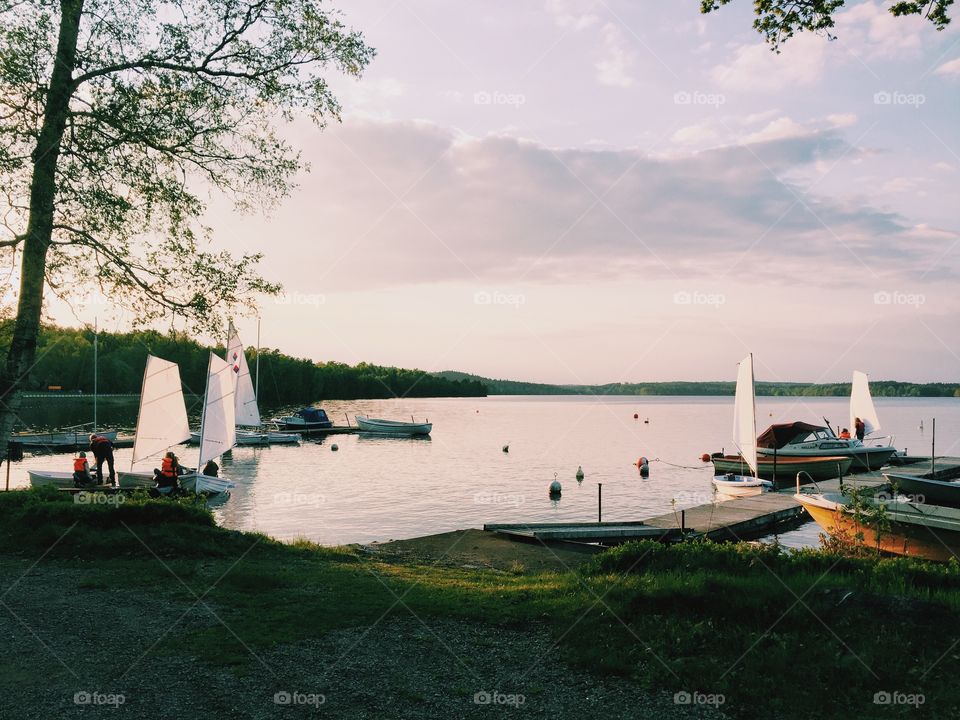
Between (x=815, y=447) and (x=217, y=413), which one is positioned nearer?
(x=217, y=413)

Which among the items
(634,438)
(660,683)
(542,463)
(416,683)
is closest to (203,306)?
(416,683)

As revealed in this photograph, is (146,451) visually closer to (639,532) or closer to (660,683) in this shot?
(639,532)

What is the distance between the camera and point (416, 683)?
25.1 ft

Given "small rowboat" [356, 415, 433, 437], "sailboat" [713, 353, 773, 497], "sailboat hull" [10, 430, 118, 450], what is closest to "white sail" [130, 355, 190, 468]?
"sailboat hull" [10, 430, 118, 450]

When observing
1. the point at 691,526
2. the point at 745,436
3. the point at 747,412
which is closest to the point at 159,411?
the point at 691,526

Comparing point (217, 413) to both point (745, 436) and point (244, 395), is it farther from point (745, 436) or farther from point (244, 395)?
point (745, 436)

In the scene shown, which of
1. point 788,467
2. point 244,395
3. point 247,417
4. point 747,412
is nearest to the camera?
point 747,412

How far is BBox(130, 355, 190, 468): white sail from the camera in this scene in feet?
116

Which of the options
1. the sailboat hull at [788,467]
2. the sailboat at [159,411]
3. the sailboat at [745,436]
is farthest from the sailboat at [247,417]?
the sailboat at [745,436]

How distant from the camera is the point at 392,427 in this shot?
275ft

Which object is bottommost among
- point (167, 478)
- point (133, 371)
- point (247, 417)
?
point (167, 478)

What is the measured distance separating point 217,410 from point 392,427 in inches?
1718

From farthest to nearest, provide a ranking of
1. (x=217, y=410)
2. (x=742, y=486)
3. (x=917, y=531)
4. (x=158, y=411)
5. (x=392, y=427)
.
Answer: (x=392, y=427) < (x=217, y=410) < (x=158, y=411) < (x=742, y=486) < (x=917, y=531)

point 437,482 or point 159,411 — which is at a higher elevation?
point 159,411
